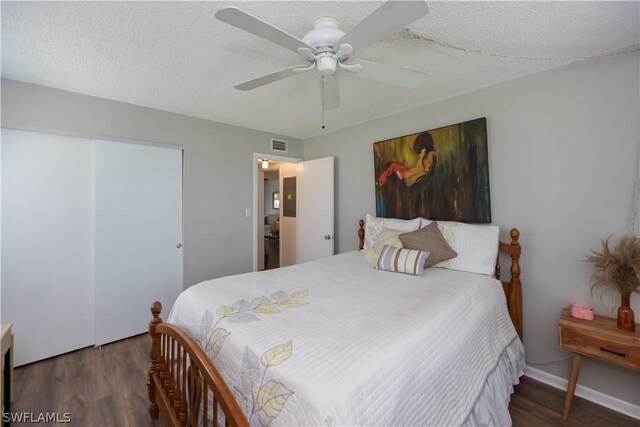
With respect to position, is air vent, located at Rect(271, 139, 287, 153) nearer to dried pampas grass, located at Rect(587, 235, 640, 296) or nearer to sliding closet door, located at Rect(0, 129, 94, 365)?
sliding closet door, located at Rect(0, 129, 94, 365)

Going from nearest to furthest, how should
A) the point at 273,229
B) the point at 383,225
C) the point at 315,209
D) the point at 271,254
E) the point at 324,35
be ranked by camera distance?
the point at 324,35 → the point at 383,225 → the point at 315,209 → the point at 271,254 → the point at 273,229

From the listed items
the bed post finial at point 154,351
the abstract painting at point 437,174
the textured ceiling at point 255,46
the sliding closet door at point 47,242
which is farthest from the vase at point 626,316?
the sliding closet door at point 47,242

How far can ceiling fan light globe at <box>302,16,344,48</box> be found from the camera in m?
1.41

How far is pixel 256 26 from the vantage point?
1148 millimetres

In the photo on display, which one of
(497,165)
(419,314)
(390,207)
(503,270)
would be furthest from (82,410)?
(497,165)

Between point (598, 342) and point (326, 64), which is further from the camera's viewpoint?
point (598, 342)

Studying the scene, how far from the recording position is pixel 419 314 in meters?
1.38

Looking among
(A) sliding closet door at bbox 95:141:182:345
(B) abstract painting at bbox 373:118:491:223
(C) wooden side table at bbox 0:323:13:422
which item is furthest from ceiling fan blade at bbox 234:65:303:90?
(C) wooden side table at bbox 0:323:13:422

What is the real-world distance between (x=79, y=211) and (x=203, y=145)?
4.41 ft

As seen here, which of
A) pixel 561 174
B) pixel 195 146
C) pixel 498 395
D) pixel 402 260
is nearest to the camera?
pixel 498 395

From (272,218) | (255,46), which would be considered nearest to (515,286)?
(255,46)

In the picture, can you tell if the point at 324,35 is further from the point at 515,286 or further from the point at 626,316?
the point at 626,316

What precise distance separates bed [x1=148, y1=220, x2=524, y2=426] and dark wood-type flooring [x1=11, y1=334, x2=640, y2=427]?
203 mm

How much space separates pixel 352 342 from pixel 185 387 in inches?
38.7
